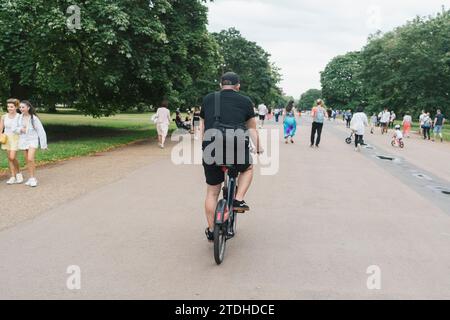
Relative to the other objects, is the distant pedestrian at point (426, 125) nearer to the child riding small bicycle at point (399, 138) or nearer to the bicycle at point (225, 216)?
the child riding small bicycle at point (399, 138)

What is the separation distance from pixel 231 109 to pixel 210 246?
1569 millimetres

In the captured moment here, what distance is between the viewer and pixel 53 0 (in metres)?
15.0

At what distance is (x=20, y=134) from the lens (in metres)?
8.77

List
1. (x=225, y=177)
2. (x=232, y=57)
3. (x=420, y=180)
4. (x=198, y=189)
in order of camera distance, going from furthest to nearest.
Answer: (x=232, y=57), (x=420, y=180), (x=198, y=189), (x=225, y=177)

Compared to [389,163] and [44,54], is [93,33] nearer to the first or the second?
[44,54]

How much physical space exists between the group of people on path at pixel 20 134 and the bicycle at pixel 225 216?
16.9 ft

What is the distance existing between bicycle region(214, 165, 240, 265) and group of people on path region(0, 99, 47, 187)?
514 cm

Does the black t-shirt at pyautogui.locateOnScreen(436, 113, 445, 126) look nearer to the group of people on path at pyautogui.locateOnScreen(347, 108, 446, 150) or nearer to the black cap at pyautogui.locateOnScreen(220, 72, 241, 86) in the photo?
the group of people on path at pyautogui.locateOnScreen(347, 108, 446, 150)

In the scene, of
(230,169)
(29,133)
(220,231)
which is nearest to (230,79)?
(230,169)

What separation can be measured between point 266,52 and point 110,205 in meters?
76.2

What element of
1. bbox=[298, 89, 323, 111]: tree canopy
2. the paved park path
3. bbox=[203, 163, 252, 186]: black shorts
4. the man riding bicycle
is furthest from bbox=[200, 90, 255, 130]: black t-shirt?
bbox=[298, 89, 323, 111]: tree canopy

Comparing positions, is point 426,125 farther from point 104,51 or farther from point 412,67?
point 104,51

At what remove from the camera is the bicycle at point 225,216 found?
4449 mm
